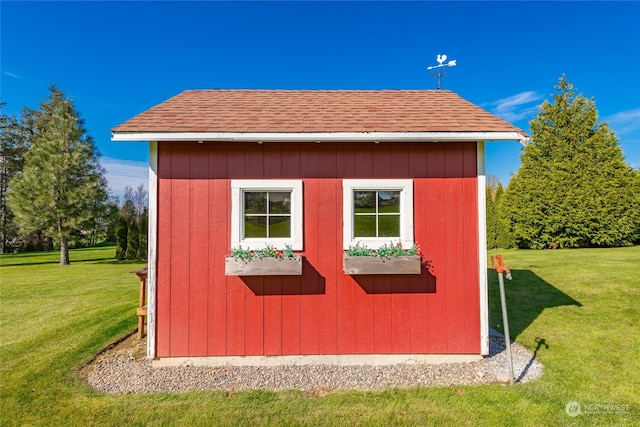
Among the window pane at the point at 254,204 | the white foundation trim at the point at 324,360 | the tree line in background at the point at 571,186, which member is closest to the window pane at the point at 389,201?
the window pane at the point at 254,204

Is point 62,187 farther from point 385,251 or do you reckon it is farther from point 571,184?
point 571,184

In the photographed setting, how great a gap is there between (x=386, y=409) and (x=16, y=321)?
7091mm

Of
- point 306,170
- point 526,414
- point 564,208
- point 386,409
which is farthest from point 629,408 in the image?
point 564,208

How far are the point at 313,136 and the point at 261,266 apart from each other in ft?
5.78

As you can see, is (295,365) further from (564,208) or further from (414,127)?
(564,208)

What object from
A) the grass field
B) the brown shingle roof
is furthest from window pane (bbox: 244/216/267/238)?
the grass field

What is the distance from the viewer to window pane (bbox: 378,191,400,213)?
405 cm

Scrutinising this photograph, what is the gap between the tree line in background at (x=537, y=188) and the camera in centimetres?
1336

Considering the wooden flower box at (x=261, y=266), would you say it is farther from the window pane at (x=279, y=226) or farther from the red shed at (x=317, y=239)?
the window pane at (x=279, y=226)

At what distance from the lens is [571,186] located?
13.7 m

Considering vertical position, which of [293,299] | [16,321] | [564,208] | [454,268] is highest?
[564,208]

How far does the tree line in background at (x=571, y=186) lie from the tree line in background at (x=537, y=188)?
0.04m

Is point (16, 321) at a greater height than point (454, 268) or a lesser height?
lesser

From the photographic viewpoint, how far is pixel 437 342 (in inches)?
156
